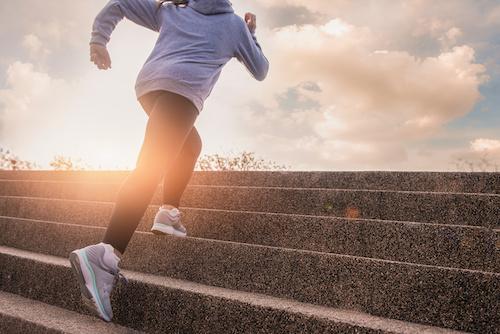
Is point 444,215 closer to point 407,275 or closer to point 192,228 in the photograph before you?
point 407,275

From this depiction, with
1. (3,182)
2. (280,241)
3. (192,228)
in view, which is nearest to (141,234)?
(192,228)

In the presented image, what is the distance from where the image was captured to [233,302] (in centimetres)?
190

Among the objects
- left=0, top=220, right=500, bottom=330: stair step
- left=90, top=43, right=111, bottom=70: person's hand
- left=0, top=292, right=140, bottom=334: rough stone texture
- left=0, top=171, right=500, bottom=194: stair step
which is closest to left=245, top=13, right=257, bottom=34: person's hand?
left=90, top=43, right=111, bottom=70: person's hand

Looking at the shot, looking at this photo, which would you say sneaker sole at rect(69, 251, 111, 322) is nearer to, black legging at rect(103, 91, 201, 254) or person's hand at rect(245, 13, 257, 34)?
black legging at rect(103, 91, 201, 254)

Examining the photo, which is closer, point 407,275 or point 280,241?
point 407,275

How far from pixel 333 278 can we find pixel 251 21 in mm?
1541

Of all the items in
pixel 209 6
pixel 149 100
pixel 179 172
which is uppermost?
pixel 209 6

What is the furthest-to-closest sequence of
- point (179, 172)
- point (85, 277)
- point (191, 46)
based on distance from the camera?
1. point (179, 172)
2. point (191, 46)
3. point (85, 277)

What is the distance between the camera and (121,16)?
2.42m

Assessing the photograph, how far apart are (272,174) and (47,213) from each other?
2.05m

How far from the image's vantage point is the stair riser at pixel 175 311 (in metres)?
1.74

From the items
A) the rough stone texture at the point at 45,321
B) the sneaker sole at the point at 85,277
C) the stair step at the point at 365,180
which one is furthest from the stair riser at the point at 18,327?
the stair step at the point at 365,180

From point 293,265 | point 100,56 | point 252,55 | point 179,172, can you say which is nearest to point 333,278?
point 293,265

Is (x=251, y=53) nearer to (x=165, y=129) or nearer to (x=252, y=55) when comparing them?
(x=252, y=55)
